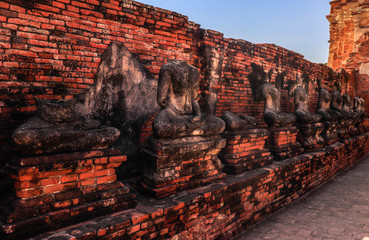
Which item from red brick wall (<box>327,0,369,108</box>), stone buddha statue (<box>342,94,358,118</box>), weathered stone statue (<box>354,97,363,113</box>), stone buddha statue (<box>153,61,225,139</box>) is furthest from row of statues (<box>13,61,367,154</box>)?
red brick wall (<box>327,0,369,108</box>)

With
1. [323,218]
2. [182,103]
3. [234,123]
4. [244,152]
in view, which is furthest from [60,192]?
[323,218]

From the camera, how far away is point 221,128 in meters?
3.70

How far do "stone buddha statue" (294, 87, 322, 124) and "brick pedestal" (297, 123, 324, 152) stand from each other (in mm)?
124

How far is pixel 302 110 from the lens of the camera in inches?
250

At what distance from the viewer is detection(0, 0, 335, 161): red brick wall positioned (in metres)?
2.89

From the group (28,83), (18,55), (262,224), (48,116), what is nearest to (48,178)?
(48,116)

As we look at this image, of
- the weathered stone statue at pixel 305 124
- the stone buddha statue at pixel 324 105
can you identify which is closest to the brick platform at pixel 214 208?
the weathered stone statue at pixel 305 124

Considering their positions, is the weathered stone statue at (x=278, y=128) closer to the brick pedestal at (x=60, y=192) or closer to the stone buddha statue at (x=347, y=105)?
the brick pedestal at (x=60, y=192)

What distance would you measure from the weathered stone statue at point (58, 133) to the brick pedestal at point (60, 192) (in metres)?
0.08

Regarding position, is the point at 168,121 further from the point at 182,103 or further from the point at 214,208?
the point at 214,208

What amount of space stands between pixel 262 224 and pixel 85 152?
2.82 m

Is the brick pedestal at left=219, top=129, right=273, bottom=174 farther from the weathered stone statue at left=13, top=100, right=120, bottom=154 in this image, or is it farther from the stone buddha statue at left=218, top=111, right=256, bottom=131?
the weathered stone statue at left=13, top=100, right=120, bottom=154

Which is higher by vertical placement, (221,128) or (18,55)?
(18,55)

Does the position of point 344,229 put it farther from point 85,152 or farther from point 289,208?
point 85,152
